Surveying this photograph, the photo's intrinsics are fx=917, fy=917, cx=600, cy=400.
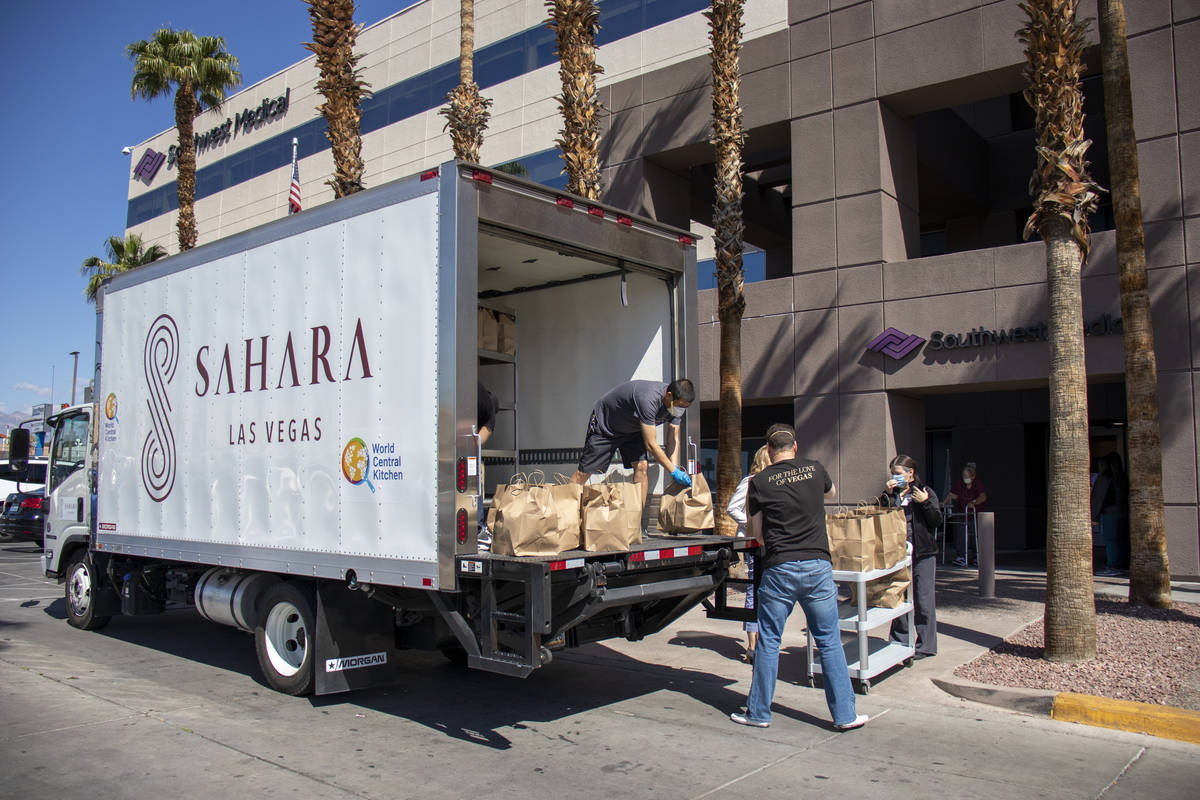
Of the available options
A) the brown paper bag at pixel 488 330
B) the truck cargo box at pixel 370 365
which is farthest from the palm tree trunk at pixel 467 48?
the brown paper bag at pixel 488 330

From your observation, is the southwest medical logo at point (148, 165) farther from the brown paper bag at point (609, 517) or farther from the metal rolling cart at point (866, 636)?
the metal rolling cart at point (866, 636)

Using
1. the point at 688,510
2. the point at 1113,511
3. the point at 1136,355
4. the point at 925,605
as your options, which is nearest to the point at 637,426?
the point at 688,510

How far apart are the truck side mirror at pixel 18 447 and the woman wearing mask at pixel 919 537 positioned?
9.15m

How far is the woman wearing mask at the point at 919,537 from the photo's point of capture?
766cm

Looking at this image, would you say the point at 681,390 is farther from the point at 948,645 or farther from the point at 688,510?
the point at 948,645

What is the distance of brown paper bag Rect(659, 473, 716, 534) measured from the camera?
6.81 metres

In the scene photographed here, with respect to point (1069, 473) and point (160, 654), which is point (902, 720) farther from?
point (160, 654)

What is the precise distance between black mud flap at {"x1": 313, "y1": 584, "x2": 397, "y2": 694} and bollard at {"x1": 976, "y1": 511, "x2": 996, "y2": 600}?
7.24 metres

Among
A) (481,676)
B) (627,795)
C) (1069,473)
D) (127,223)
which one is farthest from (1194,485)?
(127,223)

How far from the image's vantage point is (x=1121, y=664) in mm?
7125

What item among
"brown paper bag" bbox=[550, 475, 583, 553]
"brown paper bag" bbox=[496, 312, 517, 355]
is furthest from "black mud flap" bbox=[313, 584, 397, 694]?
"brown paper bag" bbox=[496, 312, 517, 355]

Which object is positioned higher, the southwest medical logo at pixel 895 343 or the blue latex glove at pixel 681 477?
the southwest medical logo at pixel 895 343

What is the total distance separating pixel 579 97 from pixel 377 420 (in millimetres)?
8742

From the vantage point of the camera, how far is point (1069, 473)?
7.36 metres
